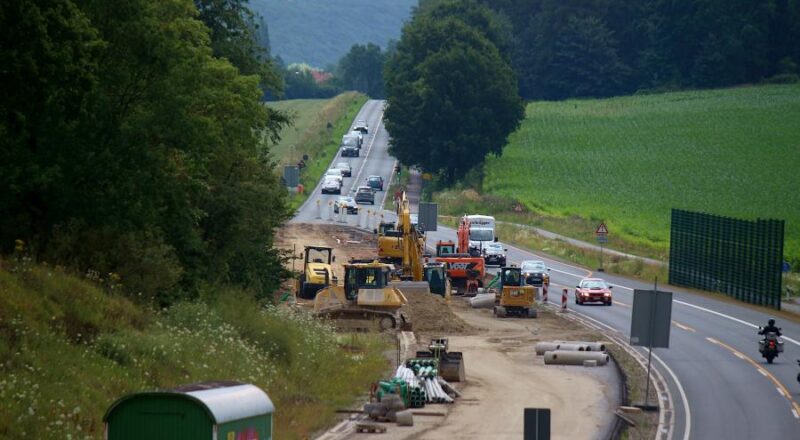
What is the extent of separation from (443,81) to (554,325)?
6986 cm

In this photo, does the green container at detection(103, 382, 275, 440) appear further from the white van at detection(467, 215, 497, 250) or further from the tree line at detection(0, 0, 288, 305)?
the white van at detection(467, 215, 497, 250)

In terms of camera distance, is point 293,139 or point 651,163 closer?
point 651,163

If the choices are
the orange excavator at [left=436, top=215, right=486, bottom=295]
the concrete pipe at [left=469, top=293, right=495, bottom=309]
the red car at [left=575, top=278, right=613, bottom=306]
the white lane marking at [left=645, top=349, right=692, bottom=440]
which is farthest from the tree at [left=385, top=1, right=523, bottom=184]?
the white lane marking at [left=645, top=349, right=692, bottom=440]

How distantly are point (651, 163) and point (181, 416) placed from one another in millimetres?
123451

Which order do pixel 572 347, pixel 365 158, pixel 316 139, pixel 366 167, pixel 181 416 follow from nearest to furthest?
pixel 181 416 → pixel 572 347 → pixel 366 167 → pixel 365 158 → pixel 316 139

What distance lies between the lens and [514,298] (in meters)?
58.6

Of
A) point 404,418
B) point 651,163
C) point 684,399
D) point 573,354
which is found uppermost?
point 651,163

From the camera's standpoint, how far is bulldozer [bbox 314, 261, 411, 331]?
4991cm

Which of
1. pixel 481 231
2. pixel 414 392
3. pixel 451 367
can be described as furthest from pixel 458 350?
pixel 481 231

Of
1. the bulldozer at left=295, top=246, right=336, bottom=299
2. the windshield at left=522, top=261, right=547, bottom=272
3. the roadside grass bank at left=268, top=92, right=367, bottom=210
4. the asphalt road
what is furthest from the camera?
the roadside grass bank at left=268, top=92, right=367, bottom=210

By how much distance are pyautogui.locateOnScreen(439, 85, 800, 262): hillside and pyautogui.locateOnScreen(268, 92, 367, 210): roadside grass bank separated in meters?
16.2

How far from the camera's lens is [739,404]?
38.3m

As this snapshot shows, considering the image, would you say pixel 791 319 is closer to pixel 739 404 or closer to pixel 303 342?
pixel 739 404

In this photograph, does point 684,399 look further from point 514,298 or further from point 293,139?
point 293,139
